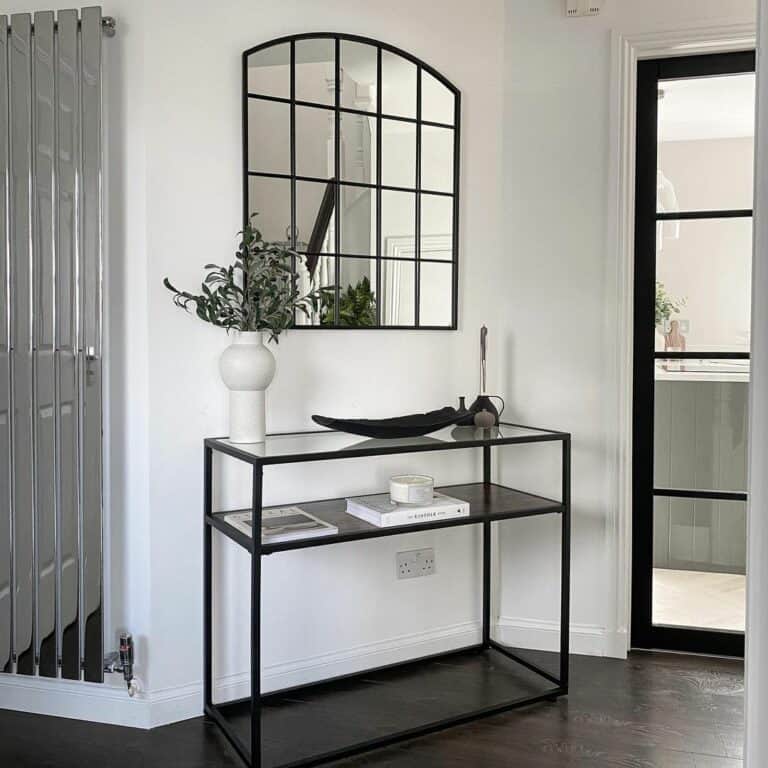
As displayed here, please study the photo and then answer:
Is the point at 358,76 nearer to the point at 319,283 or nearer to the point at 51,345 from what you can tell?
the point at 319,283

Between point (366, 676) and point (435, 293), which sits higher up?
point (435, 293)

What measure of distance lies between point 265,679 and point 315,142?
5.73 feet

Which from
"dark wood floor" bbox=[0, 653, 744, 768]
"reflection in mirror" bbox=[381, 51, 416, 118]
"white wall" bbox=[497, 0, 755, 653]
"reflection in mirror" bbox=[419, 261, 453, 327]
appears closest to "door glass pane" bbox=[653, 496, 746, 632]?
"white wall" bbox=[497, 0, 755, 653]

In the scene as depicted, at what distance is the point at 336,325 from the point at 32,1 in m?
1.31

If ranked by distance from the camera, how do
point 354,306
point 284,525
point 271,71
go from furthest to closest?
point 354,306 < point 271,71 < point 284,525

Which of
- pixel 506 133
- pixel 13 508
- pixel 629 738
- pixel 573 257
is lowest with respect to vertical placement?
pixel 629 738

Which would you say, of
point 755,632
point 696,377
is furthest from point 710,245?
point 755,632

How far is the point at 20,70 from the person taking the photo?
2.35 metres

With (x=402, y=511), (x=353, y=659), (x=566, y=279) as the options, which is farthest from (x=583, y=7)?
(x=353, y=659)

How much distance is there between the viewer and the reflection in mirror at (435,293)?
2881 millimetres

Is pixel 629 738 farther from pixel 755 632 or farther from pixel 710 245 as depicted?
pixel 755 632

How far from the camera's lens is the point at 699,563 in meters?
3.03

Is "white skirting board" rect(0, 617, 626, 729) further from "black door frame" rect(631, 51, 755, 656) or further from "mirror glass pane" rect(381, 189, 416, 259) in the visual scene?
"mirror glass pane" rect(381, 189, 416, 259)

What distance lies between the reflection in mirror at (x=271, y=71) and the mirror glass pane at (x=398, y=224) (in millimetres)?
478
